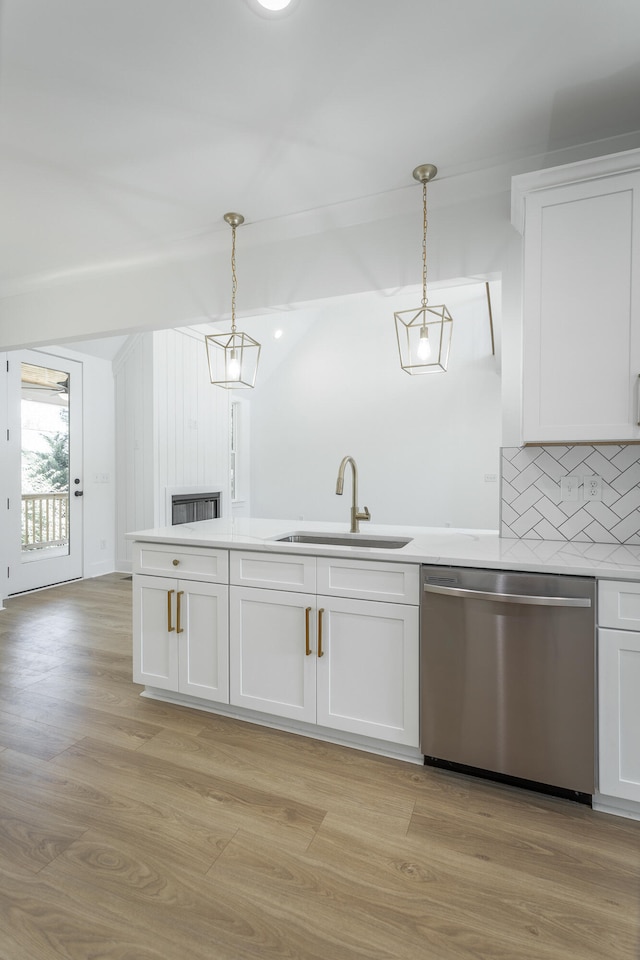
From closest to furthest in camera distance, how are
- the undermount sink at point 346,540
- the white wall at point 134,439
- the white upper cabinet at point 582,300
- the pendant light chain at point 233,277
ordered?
1. the white upper cabinet at point 582,300
2. the undermount sink at point 346,540
3. the pendant light chain at point 233,277
4. the white wall at point 134,439

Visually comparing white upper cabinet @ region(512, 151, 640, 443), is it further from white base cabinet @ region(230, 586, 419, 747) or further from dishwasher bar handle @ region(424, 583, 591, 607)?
white base cabinet @ region(230, 586, 419, 747)

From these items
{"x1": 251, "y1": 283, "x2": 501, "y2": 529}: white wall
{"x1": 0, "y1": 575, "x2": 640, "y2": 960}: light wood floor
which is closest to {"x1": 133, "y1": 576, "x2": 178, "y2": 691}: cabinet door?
{"x1": 0, "y1": 575, "x2": 640, "y2": 960}: light wood floor

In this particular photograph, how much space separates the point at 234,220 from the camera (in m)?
2.88

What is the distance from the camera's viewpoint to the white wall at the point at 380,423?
20.6ft

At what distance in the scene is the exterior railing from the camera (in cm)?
482

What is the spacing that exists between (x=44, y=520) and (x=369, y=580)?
4166 millimetres

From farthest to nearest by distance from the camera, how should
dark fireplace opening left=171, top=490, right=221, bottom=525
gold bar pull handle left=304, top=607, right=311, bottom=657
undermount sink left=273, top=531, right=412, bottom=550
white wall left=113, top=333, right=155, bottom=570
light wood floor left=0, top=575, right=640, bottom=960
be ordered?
dark fireplace opening left=171, top=490, right=221, bottom=525 < white wall left=113, top=333, right=155, bottom=570 < undermount sink left=273, top=531, right=412, bottom=550 < gold bar pull handle left=304, top=607, right=311, bottom=657 < light wood floor left=0, top=575, right=640, bottom=960

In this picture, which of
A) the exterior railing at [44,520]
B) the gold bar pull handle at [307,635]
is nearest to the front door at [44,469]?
the exterior railing at [44,520]

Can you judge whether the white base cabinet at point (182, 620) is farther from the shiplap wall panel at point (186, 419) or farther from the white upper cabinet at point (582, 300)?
the shiplap wall panel at point (186, 419)

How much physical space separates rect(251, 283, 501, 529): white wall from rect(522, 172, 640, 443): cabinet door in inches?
159

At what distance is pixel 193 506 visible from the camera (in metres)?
6.07

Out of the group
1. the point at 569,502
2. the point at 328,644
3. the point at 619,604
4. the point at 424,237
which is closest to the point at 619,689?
the point at 619,604

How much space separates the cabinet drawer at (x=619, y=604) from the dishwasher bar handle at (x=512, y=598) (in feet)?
0.19

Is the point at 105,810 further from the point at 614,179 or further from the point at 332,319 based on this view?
the point at 332,319
